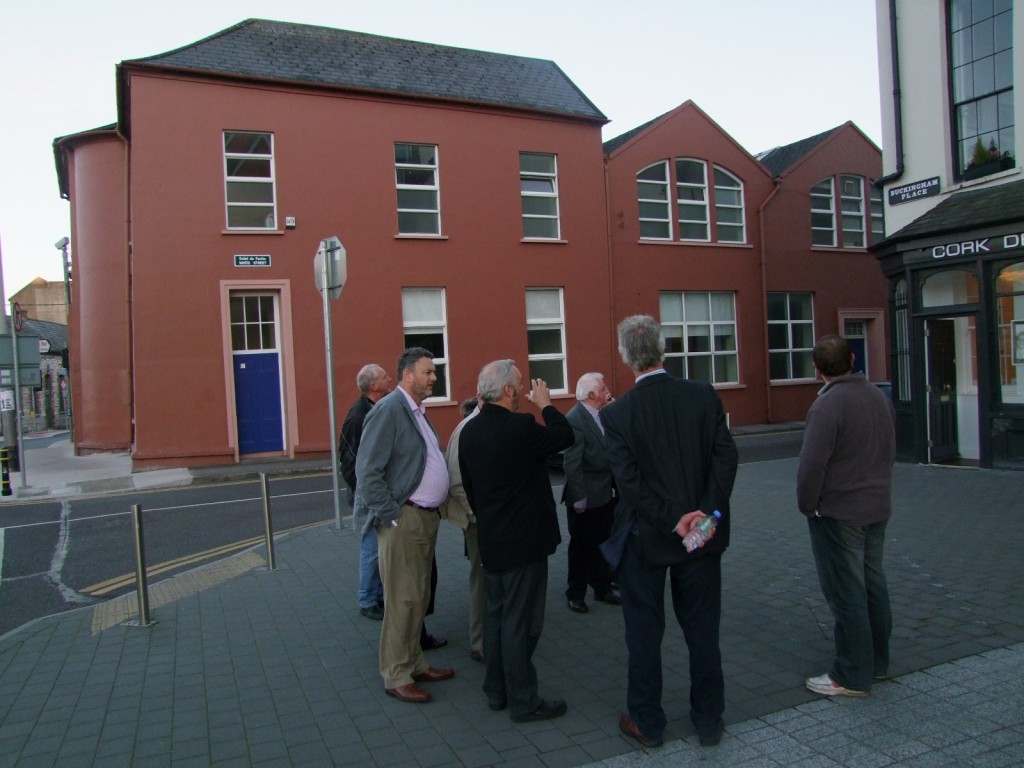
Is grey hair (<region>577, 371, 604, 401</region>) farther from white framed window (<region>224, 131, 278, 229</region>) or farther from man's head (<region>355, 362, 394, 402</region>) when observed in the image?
white framed window (<region>224, 131, 278, 229</region>)

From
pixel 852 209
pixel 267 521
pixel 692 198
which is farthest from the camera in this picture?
pixel 852 209

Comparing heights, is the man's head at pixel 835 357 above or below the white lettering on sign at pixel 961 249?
below

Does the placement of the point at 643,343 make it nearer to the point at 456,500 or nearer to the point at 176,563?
the point at 456,500

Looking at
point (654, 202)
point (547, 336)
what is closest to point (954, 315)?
point (547, 336)

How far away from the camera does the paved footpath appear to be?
3822 millimetres

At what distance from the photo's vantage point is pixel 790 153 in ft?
80.2

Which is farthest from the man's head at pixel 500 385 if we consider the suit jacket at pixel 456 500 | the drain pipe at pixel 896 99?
the drain pipe at pixel 896 99

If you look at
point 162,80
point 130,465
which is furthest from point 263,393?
point 162,80

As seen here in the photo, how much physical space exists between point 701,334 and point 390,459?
18.1 m

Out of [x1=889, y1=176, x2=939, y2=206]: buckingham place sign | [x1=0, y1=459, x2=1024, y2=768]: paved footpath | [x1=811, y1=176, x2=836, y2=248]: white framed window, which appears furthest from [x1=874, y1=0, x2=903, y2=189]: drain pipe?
[x1=811, y1=176, x2=836, y2=248]: white framed window

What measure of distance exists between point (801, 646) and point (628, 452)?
2099 mm

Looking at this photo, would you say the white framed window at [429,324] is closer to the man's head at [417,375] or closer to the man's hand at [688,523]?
the man's head at [417,375]

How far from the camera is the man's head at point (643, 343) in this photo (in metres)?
3.91

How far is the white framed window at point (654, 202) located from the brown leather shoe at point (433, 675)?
57.1 ft
